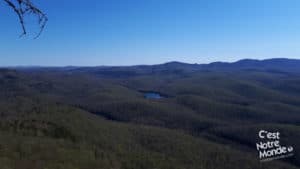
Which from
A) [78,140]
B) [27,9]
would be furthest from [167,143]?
[27,9]

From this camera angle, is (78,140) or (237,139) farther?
(237,139)

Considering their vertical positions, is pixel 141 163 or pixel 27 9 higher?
pixel 27 9

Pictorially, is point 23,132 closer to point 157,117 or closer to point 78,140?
point 78,140

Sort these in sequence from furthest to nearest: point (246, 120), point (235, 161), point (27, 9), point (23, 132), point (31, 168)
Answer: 1. point (246, 120)
2. point (23, 132)
3. point (235, 161)
4. point (31, 168)
5. point (27, 9)

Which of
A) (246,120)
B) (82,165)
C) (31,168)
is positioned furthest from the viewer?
(246,120)

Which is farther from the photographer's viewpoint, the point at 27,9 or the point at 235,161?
the point at 235,161

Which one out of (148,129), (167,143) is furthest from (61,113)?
(167,143)

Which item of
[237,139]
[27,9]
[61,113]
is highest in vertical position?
[27,9]

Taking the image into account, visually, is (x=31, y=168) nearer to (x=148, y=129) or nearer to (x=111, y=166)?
(x=111, y=166)

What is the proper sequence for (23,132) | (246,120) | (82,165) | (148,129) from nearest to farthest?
(82,165), (23,132), (148,129), (246,120)
